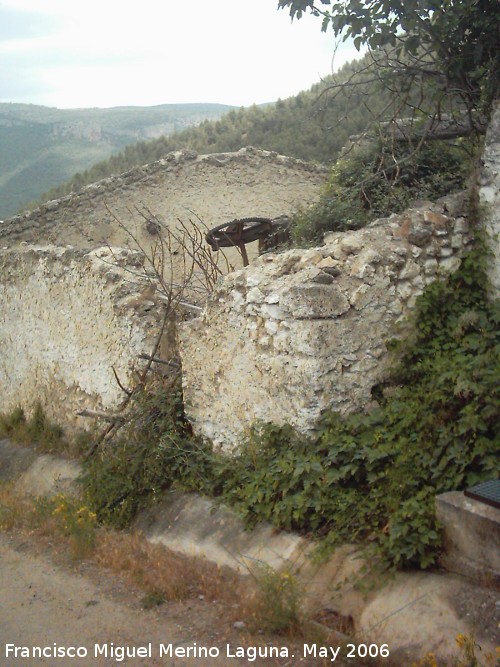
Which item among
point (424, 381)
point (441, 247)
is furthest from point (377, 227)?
point (424, 381)

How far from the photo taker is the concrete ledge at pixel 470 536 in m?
4.07

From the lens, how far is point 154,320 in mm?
7789

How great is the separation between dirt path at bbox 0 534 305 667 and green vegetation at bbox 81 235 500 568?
0.89m

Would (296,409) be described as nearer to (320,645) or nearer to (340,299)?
(340,299)

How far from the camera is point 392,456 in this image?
16.4 ft

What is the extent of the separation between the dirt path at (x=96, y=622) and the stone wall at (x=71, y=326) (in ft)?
8.01

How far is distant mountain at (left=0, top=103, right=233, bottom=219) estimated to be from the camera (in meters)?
39.8

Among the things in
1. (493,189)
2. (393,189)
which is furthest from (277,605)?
(393,189)

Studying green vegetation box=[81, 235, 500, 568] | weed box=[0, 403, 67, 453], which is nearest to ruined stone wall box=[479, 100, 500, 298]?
green vegetation box=[81, 235, 500, 568]

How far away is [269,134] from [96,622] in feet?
70.6

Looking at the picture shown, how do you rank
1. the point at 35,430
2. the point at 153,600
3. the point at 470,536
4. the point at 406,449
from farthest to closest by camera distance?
the point at 35,430 < the point at 153,600 < the point at 406,449 < the point at 470,536

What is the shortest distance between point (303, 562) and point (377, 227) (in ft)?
9.47

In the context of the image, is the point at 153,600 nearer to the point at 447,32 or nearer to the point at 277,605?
the point at 277,605

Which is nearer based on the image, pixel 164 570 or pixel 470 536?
pixel 470 536
